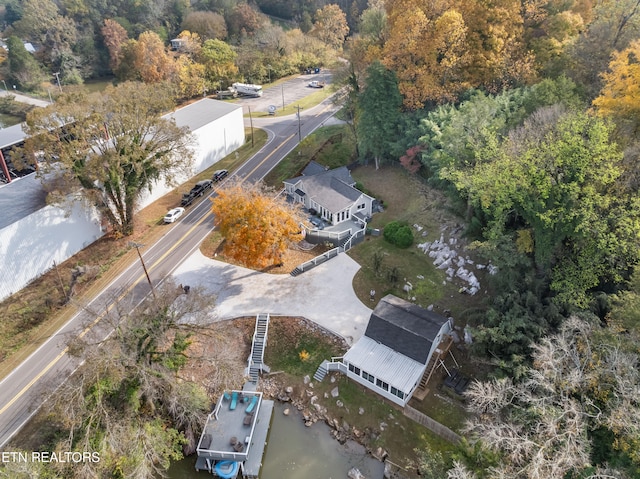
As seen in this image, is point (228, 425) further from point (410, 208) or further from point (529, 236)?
point (410, 208)

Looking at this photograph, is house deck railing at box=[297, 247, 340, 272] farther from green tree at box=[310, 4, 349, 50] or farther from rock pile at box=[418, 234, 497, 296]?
green tree at box=[310, 4, 349, 50]

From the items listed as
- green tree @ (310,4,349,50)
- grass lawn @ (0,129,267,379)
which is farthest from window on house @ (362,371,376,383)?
green tree @ (310,4,349,50)

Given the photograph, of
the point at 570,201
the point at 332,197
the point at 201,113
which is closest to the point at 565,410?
the point at 570,201

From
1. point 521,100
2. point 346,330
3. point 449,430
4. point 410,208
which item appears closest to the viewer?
point 449,430

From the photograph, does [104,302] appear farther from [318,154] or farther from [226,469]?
[318,154]

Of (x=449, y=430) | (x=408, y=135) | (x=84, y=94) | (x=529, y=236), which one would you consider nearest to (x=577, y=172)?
(x=529, y=236)
